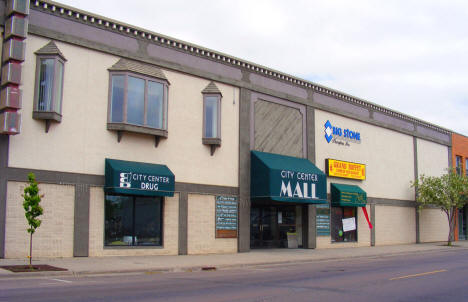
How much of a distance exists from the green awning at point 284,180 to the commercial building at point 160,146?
8cm

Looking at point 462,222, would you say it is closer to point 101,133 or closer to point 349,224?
point 349,224

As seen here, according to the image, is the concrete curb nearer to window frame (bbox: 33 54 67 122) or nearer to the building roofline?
window frame (bbox: 33 54 67 122)

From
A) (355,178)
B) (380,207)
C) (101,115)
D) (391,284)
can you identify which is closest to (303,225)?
(355,178)

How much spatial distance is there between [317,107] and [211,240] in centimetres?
1169

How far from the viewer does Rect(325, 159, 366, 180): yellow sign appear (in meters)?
31.5

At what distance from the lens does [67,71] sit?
20438 millimetres

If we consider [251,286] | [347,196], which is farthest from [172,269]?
A: [347,196]

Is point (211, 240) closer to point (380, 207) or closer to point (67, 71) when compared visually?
point (67, 71)

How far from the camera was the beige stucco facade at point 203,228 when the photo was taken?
938 inches

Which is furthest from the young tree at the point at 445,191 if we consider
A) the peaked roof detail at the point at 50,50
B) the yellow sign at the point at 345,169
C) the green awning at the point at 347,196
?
the peaked roof detail at the point at 50,50

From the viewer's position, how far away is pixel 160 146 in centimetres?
2300

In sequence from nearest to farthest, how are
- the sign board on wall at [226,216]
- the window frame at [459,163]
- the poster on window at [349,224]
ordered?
the sign board on wall at [226,216] < the poster on window at [349,224] < the window frame at [459,163]

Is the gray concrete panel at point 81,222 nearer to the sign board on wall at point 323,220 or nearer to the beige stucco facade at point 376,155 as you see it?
the sign board on wall at point 323,220

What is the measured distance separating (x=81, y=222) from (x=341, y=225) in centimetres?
1801
